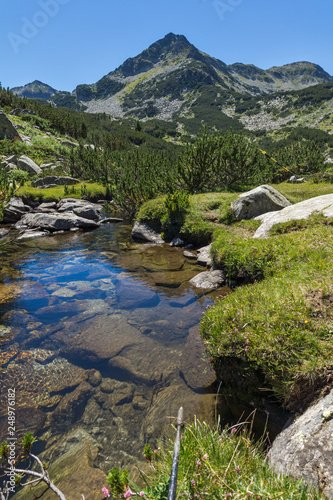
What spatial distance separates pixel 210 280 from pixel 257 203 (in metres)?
7.18

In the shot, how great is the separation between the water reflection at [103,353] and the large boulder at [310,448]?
1806 mm

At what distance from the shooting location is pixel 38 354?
19.9 feet

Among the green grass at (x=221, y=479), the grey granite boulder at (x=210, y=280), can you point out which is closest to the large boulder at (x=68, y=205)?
the grey granite boulder at (x=210, y=280)

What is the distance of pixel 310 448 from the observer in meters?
2.42

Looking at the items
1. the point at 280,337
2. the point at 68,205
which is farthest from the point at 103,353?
the point at 68,205

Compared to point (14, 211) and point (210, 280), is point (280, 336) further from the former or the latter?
point (14, 211)

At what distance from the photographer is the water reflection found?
14.3 feet

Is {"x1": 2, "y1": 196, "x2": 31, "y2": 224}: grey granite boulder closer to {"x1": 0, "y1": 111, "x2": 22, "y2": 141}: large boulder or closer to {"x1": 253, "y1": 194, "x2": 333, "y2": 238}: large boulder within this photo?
{"x1": 0, "y1": 111, "x2": 22, "y2": 141}: large boulder

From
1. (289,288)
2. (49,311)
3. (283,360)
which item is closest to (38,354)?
(49,311)

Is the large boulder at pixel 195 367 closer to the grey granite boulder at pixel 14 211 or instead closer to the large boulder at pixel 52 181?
the grey granite boulder at pixel 14 211

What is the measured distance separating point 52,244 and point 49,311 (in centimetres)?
907

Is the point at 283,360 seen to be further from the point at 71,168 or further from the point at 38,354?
the point at 71,168

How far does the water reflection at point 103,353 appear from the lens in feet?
14.3

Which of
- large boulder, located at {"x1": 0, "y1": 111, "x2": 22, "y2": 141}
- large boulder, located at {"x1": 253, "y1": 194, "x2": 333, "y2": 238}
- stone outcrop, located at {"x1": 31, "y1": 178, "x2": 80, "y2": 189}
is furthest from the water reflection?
large boulder, located at {"x1": 0, "y1": 111, "x2": 22, "y2": 141}
